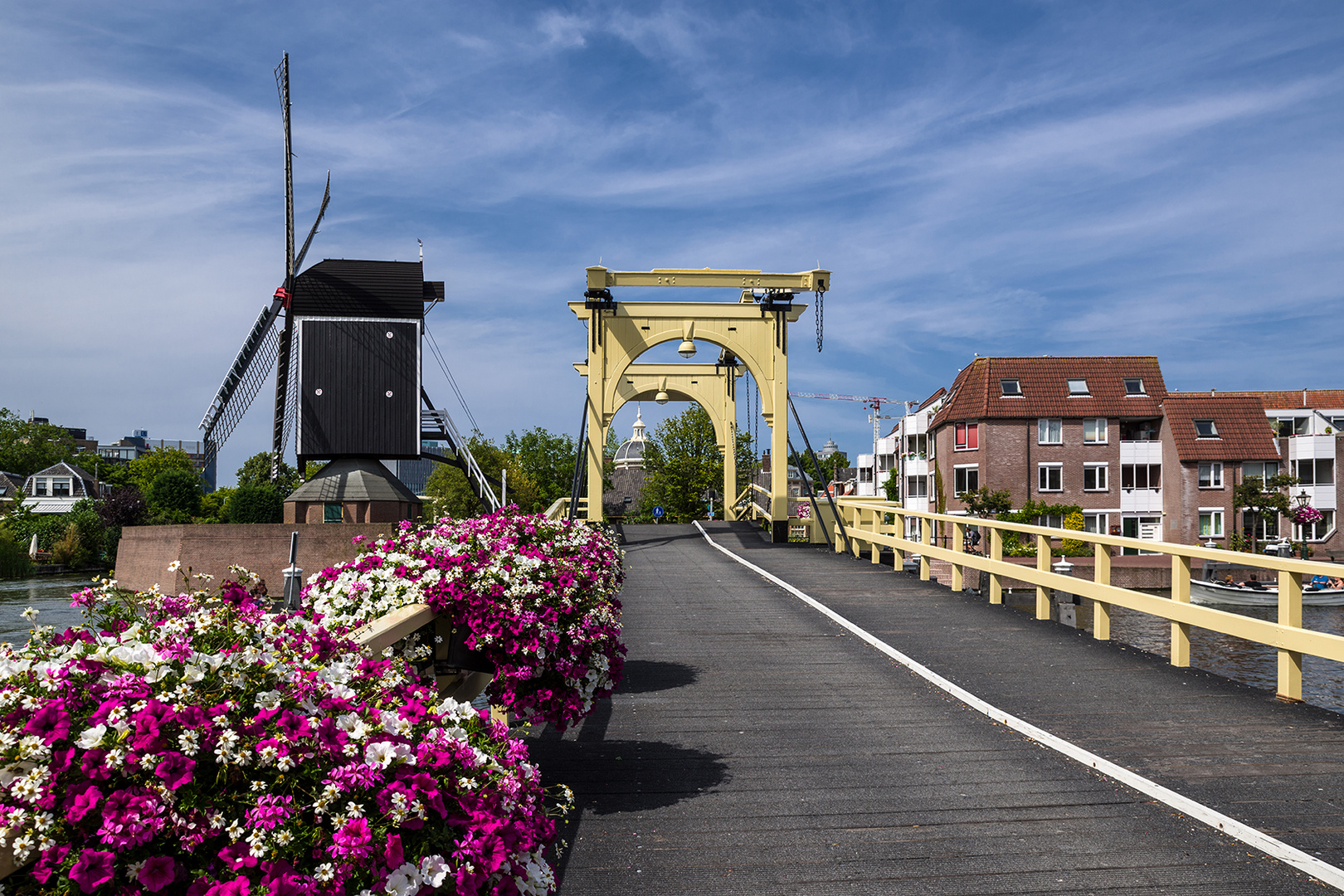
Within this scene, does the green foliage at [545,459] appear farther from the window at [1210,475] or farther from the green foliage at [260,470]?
the window at [1210,475]

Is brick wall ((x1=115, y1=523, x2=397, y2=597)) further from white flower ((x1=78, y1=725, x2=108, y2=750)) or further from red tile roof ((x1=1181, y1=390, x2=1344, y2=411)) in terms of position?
red tile roof ((x1=1181, y1=390, x2=1344, y2=411))

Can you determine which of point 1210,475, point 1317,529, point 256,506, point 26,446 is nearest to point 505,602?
point 256,506

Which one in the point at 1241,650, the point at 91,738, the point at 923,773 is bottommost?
the point at 1241,650

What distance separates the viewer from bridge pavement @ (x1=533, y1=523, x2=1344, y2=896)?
3652 millimetres

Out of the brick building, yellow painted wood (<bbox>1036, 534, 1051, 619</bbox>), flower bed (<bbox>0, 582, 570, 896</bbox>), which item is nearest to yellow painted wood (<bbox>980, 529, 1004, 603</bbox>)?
yellow painted wood (<bbox>1036, 534, 1051, 619</bbox>)

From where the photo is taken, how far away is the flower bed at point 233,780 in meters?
1.88

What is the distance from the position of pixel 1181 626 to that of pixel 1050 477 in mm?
40265

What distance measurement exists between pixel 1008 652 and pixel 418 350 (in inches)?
1362

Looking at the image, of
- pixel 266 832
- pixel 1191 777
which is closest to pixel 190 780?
pixel 266 832

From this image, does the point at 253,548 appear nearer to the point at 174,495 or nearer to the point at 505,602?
the point at 174,495

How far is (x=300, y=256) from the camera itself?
43.1m

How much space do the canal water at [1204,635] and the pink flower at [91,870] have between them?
1480cm

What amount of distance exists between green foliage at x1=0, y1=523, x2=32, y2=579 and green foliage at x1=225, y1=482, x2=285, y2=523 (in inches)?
511

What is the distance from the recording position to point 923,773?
4.80 m
